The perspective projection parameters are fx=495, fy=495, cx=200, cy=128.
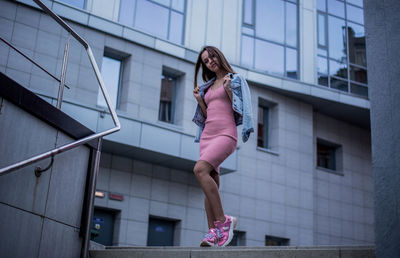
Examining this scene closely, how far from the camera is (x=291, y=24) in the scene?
2000cm

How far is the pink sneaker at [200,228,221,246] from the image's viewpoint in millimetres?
4930

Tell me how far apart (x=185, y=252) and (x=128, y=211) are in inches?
398

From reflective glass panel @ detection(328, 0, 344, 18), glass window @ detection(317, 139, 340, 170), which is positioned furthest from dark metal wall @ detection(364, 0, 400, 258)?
reflective glass panel @ detection(328, 0, 344, 18)

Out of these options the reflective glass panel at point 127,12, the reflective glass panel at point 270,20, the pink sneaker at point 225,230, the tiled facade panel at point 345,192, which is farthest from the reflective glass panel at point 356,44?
the pink sneaker at point 225,230

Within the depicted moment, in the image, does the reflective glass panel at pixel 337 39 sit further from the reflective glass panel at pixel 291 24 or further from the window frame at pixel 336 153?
the window frame at pixel 336 153

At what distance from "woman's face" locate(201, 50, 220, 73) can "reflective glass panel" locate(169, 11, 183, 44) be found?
36.2 ft

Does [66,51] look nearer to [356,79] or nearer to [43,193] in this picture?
[43,193]

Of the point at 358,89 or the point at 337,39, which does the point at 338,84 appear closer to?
the point at 358,89

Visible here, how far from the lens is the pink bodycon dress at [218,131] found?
5.36 metres

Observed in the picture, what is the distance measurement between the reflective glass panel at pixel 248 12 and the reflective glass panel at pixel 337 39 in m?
3.89

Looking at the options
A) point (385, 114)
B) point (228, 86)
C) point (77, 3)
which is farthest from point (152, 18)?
point (385, 114)

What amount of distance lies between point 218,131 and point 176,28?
11820 millimetres

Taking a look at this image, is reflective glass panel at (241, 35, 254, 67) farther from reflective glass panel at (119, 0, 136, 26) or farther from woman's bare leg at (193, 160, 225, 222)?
woman's bare leg at (193, 160, 225, 222)

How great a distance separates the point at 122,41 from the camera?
15312 millimetres
